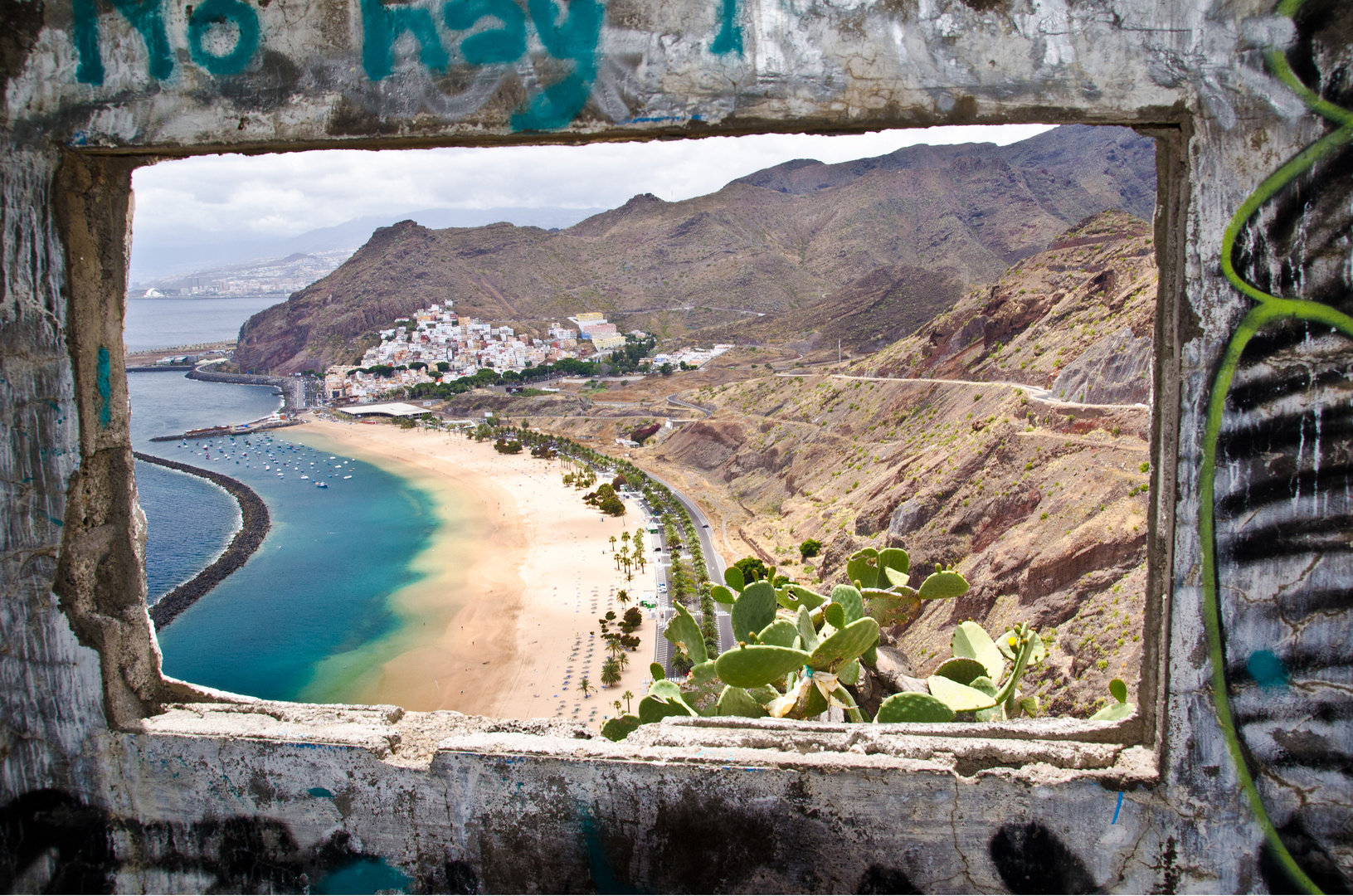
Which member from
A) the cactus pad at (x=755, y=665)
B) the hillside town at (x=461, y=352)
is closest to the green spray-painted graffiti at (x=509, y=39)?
the cactus pad at (x=755, y=665)

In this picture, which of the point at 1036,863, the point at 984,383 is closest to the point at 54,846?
the point at 1036,863

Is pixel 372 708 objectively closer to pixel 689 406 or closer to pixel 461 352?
pixel 689 406

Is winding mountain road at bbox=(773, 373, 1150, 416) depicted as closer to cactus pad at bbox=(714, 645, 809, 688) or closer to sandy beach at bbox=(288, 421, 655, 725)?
sandy beach at bbox=(288, 421, 655, 725)

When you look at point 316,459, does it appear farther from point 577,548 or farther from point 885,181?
point 885,181

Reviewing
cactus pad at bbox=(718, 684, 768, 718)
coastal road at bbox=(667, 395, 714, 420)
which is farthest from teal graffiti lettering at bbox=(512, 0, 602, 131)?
coastal road at bbox=(667, 395, 714, 420)

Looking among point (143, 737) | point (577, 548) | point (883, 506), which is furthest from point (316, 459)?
point (143, 737)

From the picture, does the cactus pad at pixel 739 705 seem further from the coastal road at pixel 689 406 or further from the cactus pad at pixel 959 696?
the coastal road at pixel 689 406

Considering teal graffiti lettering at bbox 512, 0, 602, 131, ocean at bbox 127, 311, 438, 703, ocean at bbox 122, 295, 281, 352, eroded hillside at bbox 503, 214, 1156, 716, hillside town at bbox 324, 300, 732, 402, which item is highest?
ocean at bbox 122, 295, 281, 352
